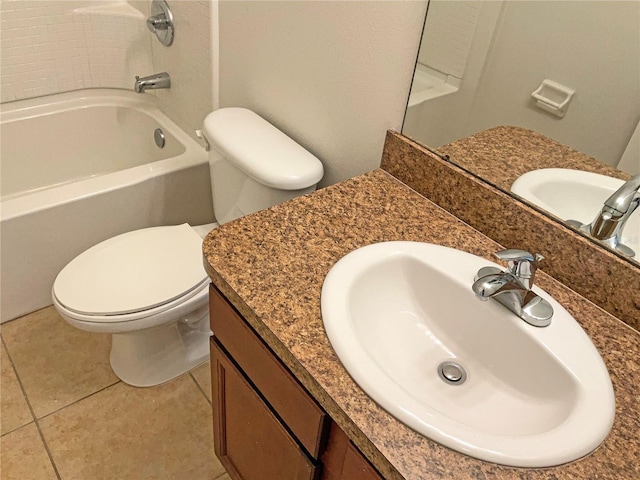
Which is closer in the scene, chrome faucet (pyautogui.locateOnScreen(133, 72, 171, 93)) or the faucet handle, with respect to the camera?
the faucet handle

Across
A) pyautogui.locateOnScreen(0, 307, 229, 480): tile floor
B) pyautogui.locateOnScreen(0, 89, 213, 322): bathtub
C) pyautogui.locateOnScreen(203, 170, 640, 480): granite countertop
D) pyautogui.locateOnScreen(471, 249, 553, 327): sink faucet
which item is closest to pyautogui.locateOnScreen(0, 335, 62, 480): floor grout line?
pyautogui.locateOnScreen(0, 307, 229, 480): tile floor

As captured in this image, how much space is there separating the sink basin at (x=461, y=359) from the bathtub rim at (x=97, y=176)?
46.1 inches

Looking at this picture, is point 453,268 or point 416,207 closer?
point 453,268

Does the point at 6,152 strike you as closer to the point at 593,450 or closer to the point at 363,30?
the point at 363,30

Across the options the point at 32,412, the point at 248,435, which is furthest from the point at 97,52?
the point at 248,435

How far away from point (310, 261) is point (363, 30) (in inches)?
22.2

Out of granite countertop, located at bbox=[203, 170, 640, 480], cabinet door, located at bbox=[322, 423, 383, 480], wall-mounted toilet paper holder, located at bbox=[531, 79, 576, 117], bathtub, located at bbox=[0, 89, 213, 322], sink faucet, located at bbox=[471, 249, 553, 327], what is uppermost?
wall-mounted toilet paper holder, located at bbox=[531, 79, 576, 117]

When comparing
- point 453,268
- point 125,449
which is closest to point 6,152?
point 125,449

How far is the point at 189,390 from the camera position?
1716mm

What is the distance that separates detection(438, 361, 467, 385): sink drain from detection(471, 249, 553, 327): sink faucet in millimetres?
141

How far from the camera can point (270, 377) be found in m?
0.91

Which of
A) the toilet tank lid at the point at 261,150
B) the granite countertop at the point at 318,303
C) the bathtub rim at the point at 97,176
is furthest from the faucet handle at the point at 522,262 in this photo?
the bathtub rim at the point at 97,176

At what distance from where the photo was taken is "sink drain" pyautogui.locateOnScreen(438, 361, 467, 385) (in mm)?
900

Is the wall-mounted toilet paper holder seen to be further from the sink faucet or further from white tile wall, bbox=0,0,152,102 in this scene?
white tile wall, bbox=0,0,152,102
